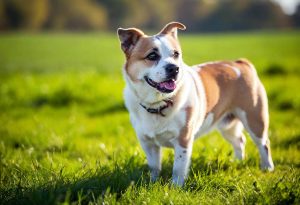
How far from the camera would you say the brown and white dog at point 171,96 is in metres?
4.89

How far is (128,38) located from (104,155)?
176 cm

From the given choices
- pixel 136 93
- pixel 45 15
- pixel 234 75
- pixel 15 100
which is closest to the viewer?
pixel 136 93

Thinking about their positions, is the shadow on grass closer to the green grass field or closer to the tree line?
the green grass field

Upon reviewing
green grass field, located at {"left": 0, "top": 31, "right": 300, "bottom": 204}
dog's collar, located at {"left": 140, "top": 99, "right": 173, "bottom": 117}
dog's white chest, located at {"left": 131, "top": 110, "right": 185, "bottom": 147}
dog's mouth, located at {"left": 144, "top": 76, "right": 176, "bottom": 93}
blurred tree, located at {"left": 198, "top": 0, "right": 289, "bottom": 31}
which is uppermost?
dog's mouth, located at {"left": 144, "top": 76, "right": 176, "bottom": 93}

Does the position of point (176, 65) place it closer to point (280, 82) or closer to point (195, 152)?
point (195, 152)

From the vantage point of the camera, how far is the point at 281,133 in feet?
24.2

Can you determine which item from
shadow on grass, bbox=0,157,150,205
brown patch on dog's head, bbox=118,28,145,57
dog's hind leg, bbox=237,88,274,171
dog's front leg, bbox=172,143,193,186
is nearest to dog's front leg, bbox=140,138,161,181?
dog's front leg, bbox=172,143,193,186

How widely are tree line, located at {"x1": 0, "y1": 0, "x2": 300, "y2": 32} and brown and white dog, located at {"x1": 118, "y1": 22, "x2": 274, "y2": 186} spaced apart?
41518mm

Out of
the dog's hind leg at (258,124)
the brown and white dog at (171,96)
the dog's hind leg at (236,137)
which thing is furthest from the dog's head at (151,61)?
the dog's hind leg at (236,137)

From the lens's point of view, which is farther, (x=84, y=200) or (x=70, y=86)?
(x=70, y=86)

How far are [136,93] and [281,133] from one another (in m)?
3.21

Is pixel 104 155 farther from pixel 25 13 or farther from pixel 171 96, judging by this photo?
pixel 25 13

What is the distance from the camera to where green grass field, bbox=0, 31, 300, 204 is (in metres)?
3.99

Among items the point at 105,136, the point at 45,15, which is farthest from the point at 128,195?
the point at 45,15
